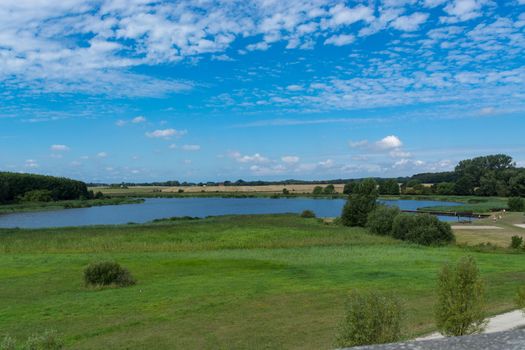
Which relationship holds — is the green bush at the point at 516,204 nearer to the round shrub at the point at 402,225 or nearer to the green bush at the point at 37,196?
the round shrub at the point at 402,225

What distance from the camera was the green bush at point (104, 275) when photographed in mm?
22125

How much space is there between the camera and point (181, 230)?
5400 cm

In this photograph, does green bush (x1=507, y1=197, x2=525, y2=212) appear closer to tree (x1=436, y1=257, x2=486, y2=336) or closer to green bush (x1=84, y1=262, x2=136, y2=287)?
green bush (x1=84, y1=262, x2=136, y2=287)

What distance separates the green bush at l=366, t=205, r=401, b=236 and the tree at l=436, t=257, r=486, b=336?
42.9 metres

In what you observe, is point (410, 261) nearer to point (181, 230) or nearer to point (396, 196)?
point (181, 230)

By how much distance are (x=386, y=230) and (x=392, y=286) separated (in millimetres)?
33358

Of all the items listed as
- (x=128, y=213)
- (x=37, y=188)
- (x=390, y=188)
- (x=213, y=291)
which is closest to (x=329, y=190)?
(x=390, y=188)

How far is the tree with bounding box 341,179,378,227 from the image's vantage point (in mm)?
65500

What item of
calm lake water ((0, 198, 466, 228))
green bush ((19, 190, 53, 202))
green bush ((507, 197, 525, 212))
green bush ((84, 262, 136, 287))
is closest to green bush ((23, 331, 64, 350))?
green bush ((84, 262, 136, 287))

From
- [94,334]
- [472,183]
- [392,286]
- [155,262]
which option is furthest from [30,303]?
[472,183]

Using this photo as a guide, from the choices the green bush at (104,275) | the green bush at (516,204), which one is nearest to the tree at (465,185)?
the green bush at (516,204)

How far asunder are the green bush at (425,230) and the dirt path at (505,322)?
32.3 meters

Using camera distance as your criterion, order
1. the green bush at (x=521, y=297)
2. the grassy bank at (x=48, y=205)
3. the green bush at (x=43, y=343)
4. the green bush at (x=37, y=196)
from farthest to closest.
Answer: the green bush at (x=37, y=196) < the grassy bank at (x=48, y=205) < the green bush at (x=521, y=297) < the green bush at (x=43, y=343)

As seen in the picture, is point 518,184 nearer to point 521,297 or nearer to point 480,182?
point 480,182
